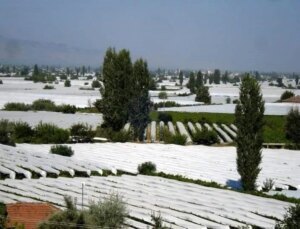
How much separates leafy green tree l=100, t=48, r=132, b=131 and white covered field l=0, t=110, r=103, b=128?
6147 mm

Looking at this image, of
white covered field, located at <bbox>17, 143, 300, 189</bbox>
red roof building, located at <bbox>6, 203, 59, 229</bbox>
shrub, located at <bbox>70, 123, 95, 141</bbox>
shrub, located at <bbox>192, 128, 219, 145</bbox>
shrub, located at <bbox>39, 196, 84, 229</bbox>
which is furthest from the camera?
shrub, located at <bbox>192, 128, 219, 145</bbox>

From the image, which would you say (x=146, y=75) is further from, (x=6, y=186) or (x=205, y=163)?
(x=6, y=186)

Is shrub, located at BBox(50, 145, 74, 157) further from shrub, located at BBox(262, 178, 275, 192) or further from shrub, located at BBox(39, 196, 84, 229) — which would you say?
shrub, located at BBox(39, 196, 84, 229)

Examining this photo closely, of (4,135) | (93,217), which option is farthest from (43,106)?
(93,217)

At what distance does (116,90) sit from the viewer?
43094 mm

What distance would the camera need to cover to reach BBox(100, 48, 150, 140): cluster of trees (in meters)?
41.8

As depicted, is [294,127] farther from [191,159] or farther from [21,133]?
[21,133]

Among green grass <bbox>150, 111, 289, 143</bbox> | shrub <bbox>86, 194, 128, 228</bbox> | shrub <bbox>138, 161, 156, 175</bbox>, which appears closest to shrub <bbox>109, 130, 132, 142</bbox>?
shrub <bbox>138, 161, 156, 175</bbox>

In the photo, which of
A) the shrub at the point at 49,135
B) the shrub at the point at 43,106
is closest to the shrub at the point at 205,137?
the shrub at the point at 49,135

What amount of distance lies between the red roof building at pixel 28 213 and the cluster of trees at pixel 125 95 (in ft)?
87.5

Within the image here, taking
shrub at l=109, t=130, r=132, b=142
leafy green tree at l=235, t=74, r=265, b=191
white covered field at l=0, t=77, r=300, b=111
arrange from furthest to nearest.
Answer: white covered field at l=0, t=77, r=300, b=111, shrub at l=109, t=130, r=132, b=142, leafy green tree at l=235, t=74, r=265, b=191

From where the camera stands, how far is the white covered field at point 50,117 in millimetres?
51062

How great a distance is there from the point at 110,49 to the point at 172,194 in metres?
28.1

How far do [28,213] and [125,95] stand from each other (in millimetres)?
28821
